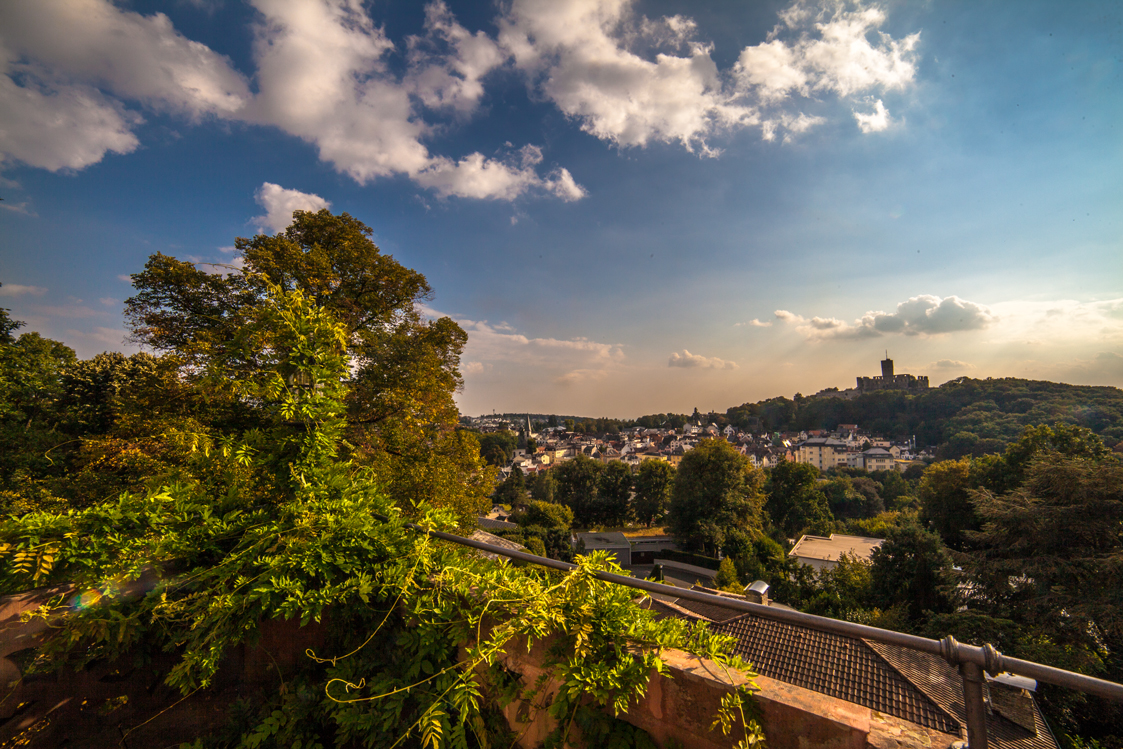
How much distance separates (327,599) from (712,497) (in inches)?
1090

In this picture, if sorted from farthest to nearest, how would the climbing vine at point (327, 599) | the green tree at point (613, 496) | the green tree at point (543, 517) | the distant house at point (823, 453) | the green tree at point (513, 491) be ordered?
the distant house at point (823, 453), the green tree at point (513, 491), the green tree at point (613, 496), the green tree at point (543, 517), the climbing vine at point (327, 599)

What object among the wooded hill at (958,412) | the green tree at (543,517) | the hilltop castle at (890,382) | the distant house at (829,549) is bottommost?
the distant house at (829,549)

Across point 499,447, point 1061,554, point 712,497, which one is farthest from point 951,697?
point 499,447

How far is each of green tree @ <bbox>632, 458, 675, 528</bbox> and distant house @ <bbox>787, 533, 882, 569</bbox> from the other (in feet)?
34.2

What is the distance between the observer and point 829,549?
84.9 ft

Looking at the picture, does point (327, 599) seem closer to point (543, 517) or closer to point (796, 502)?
point (543, 517)

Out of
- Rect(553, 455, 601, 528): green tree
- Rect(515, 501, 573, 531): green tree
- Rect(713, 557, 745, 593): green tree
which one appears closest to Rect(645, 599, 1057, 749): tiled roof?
Rect(713, 557, 745, 593): green tree

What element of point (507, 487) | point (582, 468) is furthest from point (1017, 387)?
point (507, 487)

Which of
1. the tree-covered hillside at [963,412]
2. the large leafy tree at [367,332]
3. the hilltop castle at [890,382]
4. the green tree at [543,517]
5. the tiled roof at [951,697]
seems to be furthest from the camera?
the hilltop castle at [890,382]

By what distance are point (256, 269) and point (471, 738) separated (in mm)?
8375

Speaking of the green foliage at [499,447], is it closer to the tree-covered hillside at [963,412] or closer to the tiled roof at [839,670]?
the tree-covered hillside at [963,412]

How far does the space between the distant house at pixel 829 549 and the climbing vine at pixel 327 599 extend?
25.0m

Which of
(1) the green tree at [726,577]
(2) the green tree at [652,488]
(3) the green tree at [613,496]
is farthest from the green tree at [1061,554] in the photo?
(3) the green tree at [613,496]

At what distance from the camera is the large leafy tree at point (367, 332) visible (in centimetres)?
764
